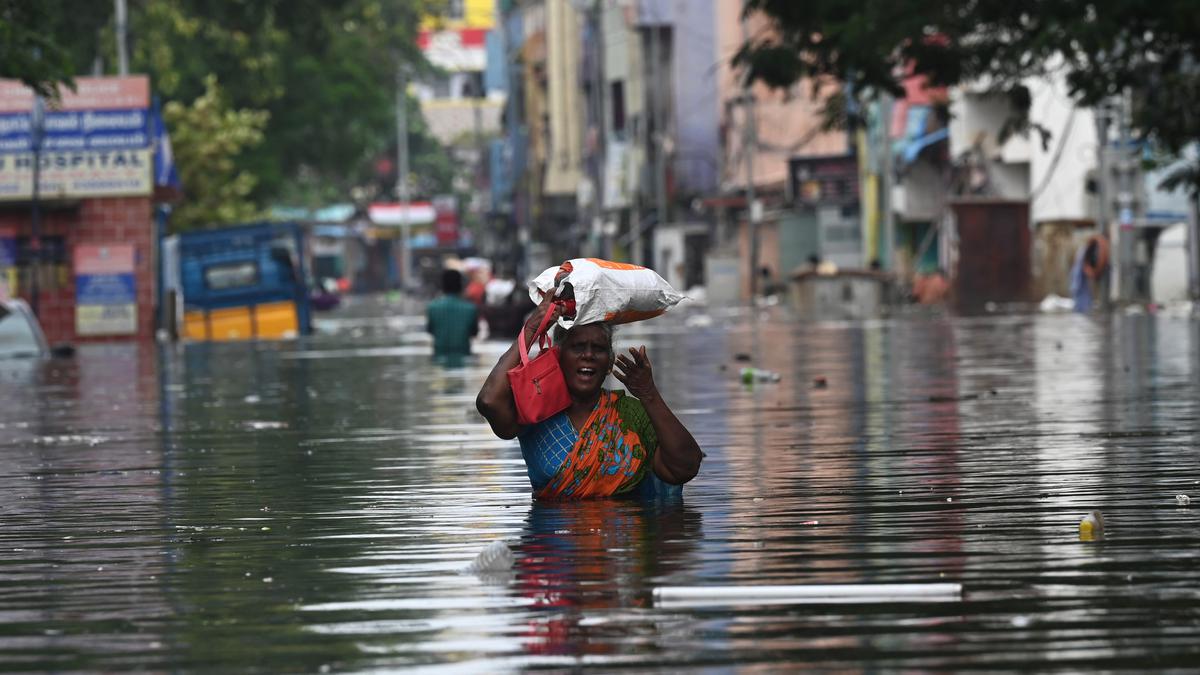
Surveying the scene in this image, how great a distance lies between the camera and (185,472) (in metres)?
12.6

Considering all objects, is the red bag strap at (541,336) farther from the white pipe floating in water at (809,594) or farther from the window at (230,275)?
the window at (230,275)

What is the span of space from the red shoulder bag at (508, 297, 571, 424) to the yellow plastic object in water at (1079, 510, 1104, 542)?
205 centimetres

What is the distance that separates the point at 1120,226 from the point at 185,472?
32.6 meters

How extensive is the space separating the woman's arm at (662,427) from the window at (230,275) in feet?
122

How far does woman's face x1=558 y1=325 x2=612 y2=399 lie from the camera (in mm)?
9141

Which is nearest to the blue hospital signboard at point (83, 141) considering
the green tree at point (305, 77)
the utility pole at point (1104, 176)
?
the green tree at point (305, 77)

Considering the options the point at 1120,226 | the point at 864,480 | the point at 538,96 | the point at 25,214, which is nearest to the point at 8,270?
the point at 25,214

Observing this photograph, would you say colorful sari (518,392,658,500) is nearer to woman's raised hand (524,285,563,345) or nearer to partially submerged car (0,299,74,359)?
woman's raised hand (524,285,563,345)

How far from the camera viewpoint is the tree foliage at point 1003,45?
68.0 ft

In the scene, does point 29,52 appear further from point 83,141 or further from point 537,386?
point 83,141

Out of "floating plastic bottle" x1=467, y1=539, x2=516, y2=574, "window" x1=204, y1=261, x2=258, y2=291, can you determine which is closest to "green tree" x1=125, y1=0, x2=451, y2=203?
"window" x1=204, y1=261, x2=258, y2=291

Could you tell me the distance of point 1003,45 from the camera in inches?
918

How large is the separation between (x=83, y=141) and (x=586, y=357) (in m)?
34.5

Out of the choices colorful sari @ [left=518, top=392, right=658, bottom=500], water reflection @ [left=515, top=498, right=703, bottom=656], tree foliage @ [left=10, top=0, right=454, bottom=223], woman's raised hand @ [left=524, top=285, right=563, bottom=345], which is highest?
tree foliage @ [left=10, top=0, right=454, bottom=223]
